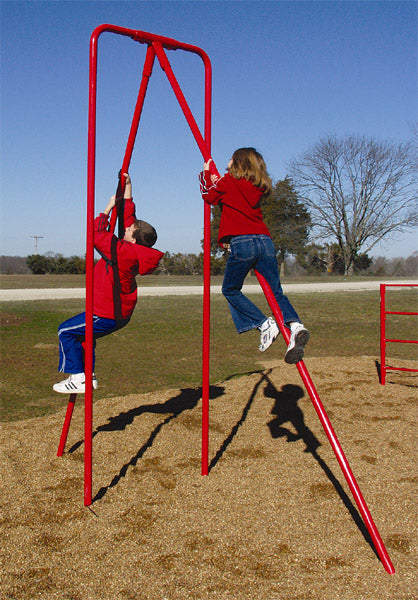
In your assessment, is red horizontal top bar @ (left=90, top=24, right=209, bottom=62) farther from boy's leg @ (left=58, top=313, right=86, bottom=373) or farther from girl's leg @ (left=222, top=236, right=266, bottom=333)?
boy's leg @ (left=58, top=313, right=86, bottom=373)

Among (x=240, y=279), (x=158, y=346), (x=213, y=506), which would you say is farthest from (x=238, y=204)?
(x=158, y=346)

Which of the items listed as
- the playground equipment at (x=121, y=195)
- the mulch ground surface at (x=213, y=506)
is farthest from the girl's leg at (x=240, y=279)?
the mulch ground surface at (x=213, y=506)

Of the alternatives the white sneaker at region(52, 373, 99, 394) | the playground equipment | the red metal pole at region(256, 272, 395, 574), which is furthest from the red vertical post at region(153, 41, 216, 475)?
the white sneaker at region(52, 373, 99, 394)

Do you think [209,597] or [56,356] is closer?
[209,597]

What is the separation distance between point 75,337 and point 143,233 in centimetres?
86

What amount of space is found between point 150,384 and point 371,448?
3307 mm

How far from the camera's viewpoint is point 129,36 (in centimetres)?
368

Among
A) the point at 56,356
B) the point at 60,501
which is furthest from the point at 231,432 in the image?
the point at 56,356

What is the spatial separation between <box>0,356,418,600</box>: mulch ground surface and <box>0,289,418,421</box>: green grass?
4.50 ft

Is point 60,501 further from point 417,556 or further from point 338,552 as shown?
point 417,556

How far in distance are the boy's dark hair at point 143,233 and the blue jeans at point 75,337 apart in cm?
57

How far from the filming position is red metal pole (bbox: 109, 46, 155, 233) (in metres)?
3.80

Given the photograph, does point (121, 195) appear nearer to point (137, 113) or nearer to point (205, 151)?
point (137, 113)

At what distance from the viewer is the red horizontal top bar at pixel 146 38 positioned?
3463 millimetres
